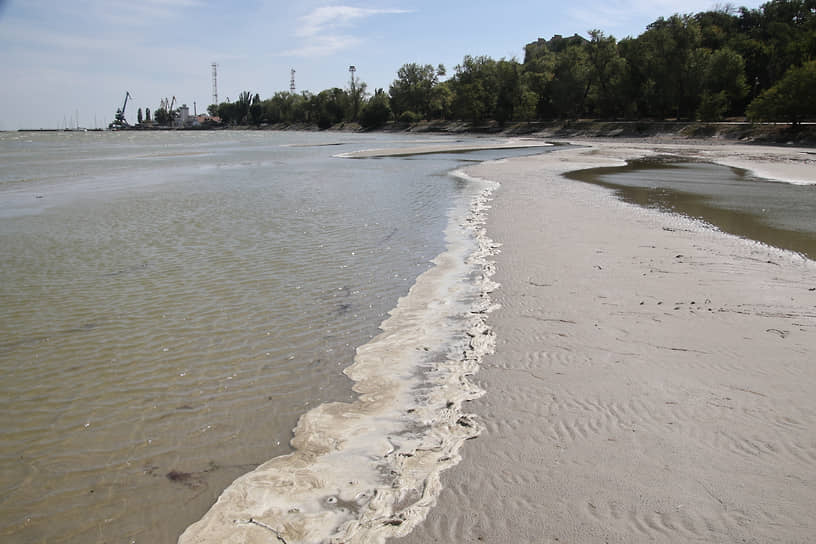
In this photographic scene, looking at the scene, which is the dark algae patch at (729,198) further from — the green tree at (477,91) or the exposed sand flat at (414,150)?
the green tree at (477,91)

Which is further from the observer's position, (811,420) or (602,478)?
(811,420)

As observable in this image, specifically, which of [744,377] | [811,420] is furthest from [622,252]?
[811,420]

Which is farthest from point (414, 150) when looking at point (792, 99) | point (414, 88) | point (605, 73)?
point (414, 88)

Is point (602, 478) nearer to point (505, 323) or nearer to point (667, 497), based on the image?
point (667, 497)

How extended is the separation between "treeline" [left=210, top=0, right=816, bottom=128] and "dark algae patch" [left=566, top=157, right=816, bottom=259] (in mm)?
32204

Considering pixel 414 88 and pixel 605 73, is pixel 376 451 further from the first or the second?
pixel 414 88

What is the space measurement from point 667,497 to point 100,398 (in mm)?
5108

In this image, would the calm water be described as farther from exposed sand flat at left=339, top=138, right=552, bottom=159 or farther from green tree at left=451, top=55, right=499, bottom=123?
green tree at left=451, top=55, right=499, bottom=123

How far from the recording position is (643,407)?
4.82 m

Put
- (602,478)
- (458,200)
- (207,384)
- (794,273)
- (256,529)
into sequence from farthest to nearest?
(458,200) → (794,273) → (207,384) → (602,478) → (256,529)

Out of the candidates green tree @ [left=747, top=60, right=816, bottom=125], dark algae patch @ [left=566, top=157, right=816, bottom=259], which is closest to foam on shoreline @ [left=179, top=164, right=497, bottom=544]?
dark algae patch @ [left=566, top=157, right=816, bottom=259]

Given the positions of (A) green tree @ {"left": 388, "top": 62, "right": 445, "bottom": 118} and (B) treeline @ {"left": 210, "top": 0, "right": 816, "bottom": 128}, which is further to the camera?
(A) green tree @ {"left": 388, "top": 62, "right": 445, "bottom": 118}

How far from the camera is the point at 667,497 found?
363 centimetres

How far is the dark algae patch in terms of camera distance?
1269 centimetres
